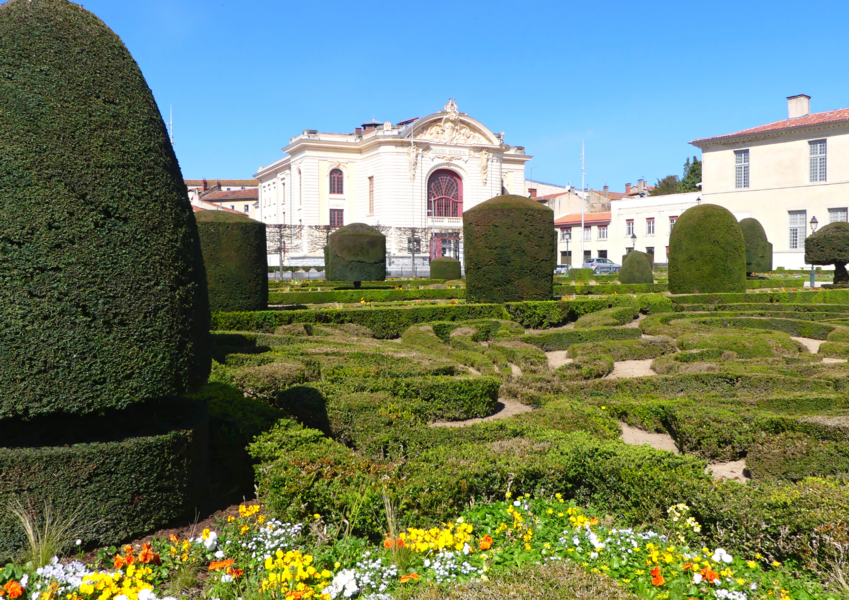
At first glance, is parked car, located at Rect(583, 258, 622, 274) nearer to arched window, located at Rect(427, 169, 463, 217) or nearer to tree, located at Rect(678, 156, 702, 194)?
arched window, located at Rect(427, 169, 463, 217)

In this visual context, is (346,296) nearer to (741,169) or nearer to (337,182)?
(741,169)

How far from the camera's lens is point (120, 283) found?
12.2 feet

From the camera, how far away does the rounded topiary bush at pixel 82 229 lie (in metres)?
3.53

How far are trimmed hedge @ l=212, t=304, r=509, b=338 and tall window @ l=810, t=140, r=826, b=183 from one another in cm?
3426

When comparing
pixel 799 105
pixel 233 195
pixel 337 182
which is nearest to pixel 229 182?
pixel 233 195

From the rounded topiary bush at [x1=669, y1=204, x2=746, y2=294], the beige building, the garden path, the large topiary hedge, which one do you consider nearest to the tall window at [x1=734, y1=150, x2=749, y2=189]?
the beige building

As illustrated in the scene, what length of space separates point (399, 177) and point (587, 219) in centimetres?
1532

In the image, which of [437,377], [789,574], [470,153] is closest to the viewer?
[789,574]

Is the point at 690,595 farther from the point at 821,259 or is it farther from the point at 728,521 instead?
the point at 821,259

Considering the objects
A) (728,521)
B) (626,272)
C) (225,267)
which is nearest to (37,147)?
(728,521)

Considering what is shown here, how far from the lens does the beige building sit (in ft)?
124

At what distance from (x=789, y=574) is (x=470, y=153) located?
171 feet

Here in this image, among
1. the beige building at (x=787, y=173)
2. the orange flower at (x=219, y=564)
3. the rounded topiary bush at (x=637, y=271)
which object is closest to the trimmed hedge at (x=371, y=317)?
the orange flower at (x=219, y=564)

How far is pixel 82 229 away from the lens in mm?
3637
